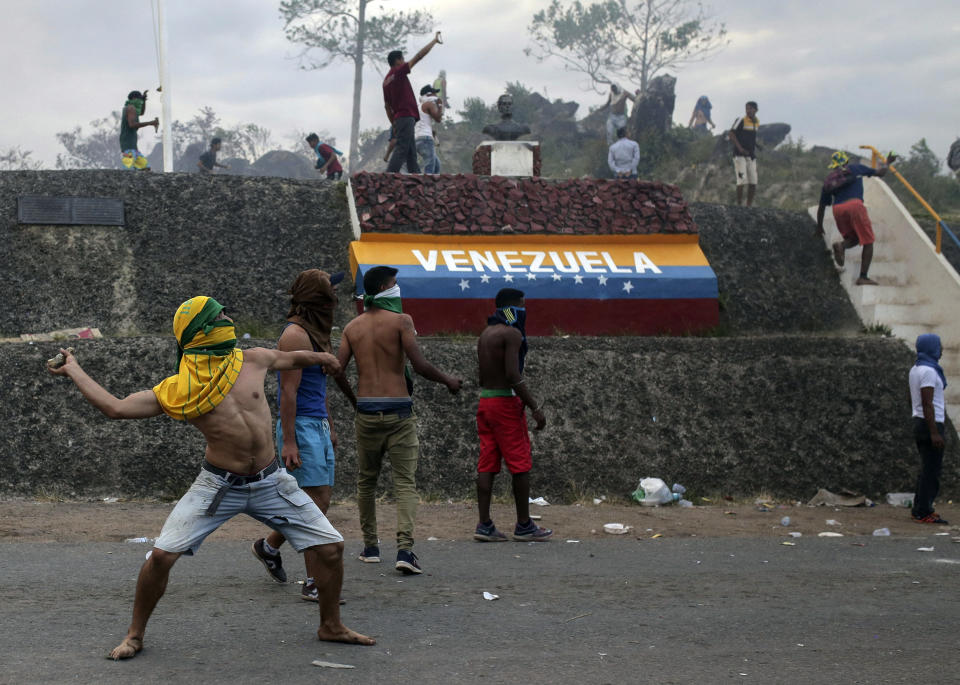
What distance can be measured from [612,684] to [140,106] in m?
14.9

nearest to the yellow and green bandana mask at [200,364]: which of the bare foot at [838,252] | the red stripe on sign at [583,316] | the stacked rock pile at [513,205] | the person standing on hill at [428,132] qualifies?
the red stripe on sign at [583,316]

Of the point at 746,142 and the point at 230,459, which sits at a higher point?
the point at 746,142

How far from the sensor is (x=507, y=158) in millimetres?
15930

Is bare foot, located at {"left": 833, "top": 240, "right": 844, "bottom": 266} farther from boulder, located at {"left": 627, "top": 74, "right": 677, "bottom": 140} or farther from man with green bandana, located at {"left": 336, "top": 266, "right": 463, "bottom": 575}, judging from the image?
boulder, located at {"left": 627, "top": 74, "right": 677, "bottom": 140}

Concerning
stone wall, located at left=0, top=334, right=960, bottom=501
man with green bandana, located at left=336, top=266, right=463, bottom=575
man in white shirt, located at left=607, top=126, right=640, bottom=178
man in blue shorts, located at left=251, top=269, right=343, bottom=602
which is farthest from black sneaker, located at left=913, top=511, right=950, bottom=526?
man in white shirt, located at left=607, top=126, right=640, bottom=178

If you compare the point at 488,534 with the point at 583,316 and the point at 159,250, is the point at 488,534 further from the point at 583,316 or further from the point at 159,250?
the point at 159,250

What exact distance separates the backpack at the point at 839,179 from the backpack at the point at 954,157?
26.1 ft

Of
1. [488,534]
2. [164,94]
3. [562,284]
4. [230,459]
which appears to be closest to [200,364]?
[230,459]

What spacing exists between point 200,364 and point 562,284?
28.8ft

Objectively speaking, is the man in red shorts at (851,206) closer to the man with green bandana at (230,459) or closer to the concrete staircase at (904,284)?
the concrete staircase at (904,284)

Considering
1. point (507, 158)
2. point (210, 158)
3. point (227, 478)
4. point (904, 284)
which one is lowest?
point (227, 478)

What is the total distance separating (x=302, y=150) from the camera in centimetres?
6050

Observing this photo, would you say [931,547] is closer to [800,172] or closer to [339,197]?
[339,197]

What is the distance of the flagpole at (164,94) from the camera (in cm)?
1770
